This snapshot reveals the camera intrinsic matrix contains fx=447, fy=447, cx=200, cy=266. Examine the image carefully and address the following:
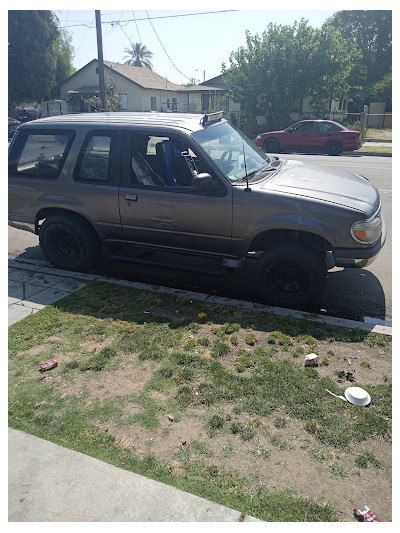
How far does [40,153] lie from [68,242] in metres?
1.20

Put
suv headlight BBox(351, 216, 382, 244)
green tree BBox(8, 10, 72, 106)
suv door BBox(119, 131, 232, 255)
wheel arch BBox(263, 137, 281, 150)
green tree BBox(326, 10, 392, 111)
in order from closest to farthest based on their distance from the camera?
suv headlight BBox(351, 216, 382, 244)
suv door BBox(119, 131, 232, 255)
wheel arch BBox(263, 137, 281, 150)
green tree BBox(8, 10, 72, 106)
green tree BBox(326, 10, 392, 111)

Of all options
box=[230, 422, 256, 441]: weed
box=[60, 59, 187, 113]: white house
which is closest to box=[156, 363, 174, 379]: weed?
box=[230, 422, 256, 441]: weed

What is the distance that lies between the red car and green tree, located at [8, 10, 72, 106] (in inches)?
1195

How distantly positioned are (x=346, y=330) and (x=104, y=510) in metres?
2.78

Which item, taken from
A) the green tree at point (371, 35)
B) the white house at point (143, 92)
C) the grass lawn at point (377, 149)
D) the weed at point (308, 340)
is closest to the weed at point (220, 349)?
the weed at point (308, 340)

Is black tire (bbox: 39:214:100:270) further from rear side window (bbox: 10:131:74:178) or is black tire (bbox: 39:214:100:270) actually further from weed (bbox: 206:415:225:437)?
weed (bbox: 206:415:225:437)

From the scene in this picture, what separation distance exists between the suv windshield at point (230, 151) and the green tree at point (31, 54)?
138 feet

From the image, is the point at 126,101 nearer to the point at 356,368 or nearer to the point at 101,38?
the point at 101,38

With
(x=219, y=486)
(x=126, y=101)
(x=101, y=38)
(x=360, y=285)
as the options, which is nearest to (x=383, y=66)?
(x=126, y=101)

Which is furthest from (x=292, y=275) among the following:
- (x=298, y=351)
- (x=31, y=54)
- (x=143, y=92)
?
(x=31, y=54)

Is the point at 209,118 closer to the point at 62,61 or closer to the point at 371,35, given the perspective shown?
the point at 62,61

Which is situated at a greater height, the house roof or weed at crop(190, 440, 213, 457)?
the house roof

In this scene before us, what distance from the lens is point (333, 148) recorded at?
67.4 ft

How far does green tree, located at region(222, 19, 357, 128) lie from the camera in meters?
27.4
